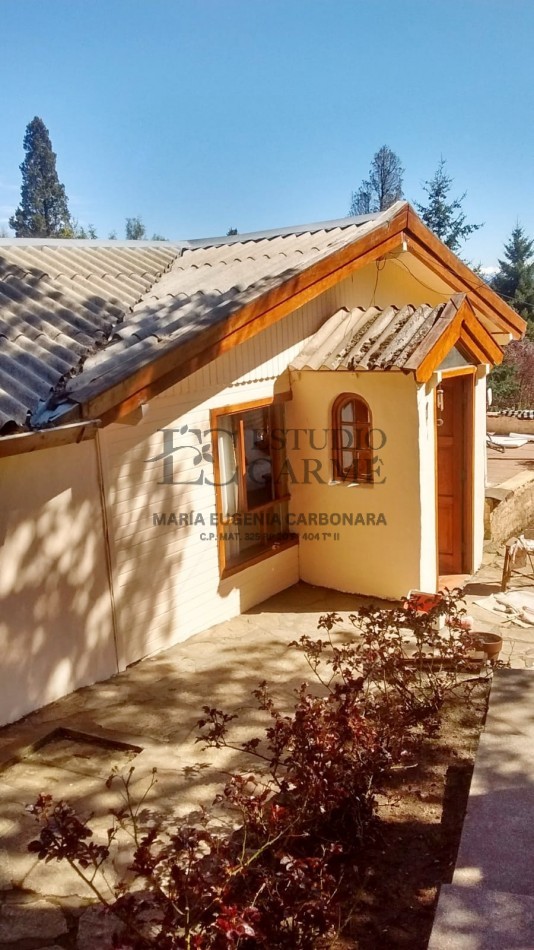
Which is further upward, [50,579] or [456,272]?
[456,272]

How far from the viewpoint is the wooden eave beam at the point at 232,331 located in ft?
19.1

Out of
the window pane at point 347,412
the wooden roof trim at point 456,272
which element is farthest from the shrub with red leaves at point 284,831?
the wooden roof trim at point 456,272

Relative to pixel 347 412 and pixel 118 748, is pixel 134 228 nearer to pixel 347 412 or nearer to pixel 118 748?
pixel 347 412

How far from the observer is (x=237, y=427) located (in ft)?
27.1

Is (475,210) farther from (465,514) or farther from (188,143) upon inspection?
(465,514)

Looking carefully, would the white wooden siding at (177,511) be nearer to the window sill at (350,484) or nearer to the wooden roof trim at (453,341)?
the window sill at (350,484)

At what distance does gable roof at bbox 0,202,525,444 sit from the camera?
592cm

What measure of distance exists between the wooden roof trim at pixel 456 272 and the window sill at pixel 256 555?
477cm

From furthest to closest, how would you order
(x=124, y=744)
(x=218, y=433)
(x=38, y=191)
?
(x=38, y=191), (x=218, y=433), (x=124, y=744)

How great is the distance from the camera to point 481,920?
280cm

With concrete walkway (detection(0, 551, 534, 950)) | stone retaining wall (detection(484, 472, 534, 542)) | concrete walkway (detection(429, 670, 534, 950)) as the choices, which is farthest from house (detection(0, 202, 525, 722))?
concrete walkway (detection(429, 670, 534, 950))

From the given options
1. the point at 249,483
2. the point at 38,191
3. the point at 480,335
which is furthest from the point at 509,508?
the point at 38,191

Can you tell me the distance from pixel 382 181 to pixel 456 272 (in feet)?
158

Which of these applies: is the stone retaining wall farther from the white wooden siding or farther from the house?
the white wooden siding
